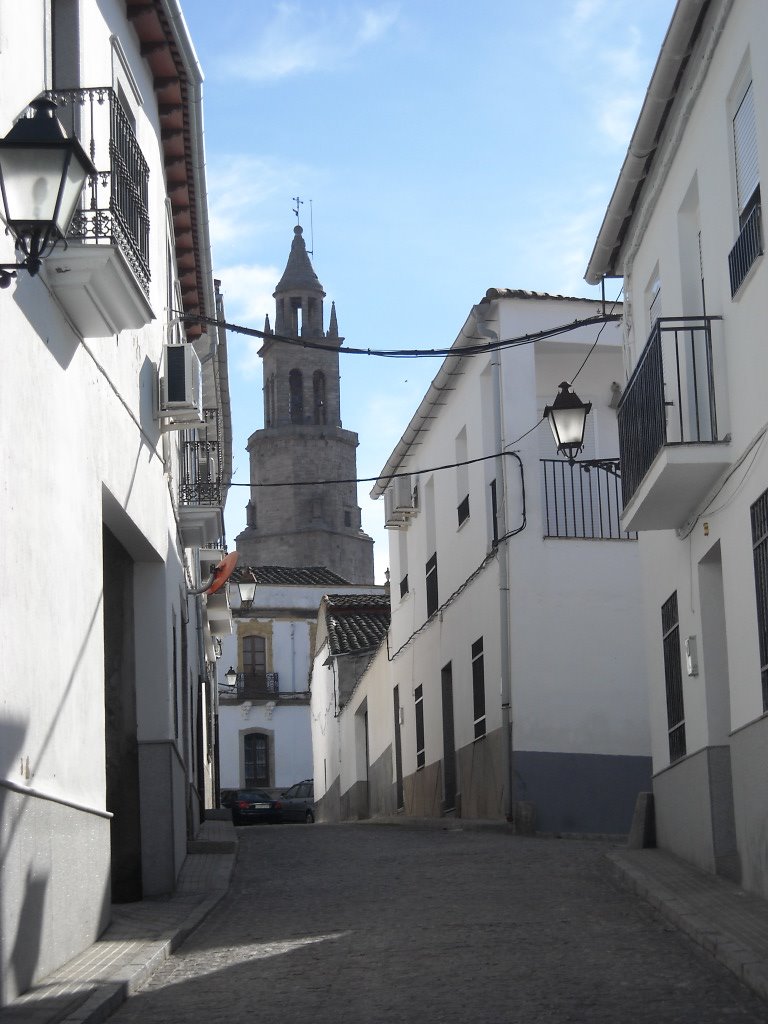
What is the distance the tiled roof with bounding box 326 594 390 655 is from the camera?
37281 millimetres

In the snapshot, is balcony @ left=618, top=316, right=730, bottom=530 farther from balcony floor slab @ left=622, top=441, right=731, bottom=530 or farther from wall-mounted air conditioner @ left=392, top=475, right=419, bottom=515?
wall-mounted air conditioner @ left=392, top=475, right=419, bottom=515

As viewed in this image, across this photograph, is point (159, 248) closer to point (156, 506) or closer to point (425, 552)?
point (156, 506)

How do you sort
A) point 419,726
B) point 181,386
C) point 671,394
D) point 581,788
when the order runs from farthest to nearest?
point 419,726
point 581,788
point 181,386
point 671,394

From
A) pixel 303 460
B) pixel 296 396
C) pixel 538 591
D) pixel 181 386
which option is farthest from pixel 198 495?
pixel 296 396

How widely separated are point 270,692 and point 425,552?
31235 mm

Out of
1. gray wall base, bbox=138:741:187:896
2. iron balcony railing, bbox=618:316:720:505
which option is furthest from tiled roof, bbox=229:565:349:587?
iron balcony railing, bbox=618:316:720:505

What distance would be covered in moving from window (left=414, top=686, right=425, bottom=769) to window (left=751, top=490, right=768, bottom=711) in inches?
662

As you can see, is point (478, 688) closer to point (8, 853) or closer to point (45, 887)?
point (45, 887)

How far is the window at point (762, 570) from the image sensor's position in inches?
398

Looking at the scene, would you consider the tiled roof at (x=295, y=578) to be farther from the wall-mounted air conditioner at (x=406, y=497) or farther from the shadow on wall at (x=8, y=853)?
the shadow on wall at (x=8, y=853)

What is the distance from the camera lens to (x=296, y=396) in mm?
88938

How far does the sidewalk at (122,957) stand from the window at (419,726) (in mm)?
12804

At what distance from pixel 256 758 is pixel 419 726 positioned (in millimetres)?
30734

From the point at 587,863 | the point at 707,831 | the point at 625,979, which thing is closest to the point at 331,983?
the point at 625,979
